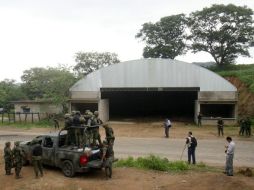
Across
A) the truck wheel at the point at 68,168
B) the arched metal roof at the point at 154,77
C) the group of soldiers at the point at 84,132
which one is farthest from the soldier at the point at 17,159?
the arched metal roof at the point at 154,77

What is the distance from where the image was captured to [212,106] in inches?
1699

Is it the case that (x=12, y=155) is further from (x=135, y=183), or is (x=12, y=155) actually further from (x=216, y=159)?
(x=216, y=159)

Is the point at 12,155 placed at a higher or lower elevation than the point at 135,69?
lower

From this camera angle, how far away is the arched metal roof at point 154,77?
1398 inches

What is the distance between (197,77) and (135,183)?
2428 centimetres

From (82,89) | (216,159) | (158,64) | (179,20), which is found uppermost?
(179,20)

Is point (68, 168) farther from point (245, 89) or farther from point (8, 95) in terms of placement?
point (8, 95)

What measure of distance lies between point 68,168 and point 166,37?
55468 mm

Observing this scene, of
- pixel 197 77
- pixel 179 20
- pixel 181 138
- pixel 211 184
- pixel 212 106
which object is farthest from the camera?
pixel 179 20

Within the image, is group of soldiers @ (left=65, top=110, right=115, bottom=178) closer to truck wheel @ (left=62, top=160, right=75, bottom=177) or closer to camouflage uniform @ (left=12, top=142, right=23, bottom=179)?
truck wheel @ (left=62, top=160, right=75, bottom=177)

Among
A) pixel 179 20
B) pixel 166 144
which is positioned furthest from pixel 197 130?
pixel 179 20

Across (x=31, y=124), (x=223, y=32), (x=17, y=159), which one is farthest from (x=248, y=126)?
(x=223, y=32)

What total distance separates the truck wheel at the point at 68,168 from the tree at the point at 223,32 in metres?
48.0

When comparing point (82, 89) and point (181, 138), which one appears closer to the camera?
point (181, 138)
